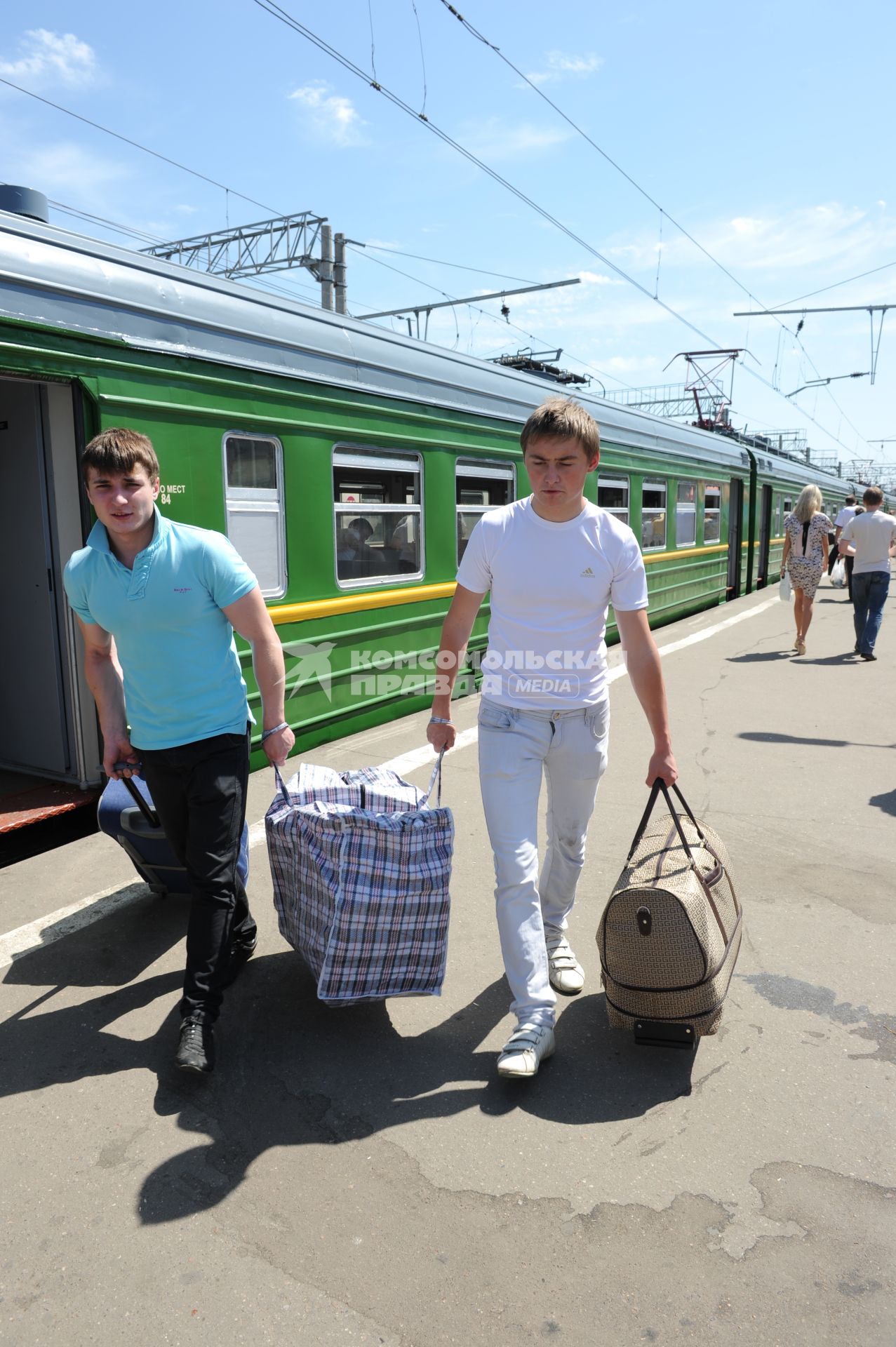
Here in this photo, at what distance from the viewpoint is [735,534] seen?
17609mm

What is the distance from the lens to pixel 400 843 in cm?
288

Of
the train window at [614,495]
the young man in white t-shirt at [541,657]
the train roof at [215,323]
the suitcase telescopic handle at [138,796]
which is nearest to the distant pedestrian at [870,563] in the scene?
the train window at [614,495]

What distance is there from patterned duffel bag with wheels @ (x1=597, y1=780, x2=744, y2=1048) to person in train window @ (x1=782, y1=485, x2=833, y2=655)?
8215 millimetres

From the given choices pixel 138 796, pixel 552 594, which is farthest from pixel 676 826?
pixel 138 796

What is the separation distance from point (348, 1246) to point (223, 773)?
135cm

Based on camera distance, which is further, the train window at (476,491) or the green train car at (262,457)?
the train window at (476,491)

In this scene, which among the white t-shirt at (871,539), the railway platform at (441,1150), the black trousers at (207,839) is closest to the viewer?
the railway platform at (441,1150)

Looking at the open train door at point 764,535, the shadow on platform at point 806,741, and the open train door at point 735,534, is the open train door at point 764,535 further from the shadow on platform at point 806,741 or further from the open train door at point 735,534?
the shadow on platform at point 806,741

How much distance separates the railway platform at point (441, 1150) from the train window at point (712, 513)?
11.8 meters

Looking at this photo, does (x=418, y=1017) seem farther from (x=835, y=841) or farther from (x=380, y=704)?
(x=380, y=704)

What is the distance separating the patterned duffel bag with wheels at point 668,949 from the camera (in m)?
2.73

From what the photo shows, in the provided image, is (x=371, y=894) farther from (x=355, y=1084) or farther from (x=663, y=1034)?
(x=663, y=1034)

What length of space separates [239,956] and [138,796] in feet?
2.27

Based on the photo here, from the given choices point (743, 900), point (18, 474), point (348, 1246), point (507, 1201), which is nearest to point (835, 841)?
point (743, 900)
